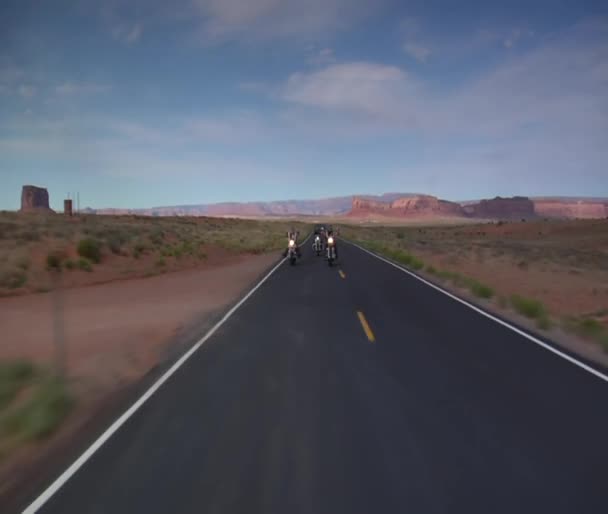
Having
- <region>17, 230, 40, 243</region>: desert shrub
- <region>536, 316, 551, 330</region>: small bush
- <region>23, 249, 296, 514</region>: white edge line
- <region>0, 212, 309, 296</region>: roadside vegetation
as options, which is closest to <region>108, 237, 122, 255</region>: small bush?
<region>0, 212, 309, 296</region>: roadside vegetation

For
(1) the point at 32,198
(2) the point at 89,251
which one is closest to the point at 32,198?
(1) the point at 32,198

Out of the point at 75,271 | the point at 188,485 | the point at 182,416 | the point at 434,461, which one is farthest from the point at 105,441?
the point at 75,271

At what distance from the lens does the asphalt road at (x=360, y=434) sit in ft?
14.4

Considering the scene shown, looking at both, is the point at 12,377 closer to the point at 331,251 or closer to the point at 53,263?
the point at 53,263

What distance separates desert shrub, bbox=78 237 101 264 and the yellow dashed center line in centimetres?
1654

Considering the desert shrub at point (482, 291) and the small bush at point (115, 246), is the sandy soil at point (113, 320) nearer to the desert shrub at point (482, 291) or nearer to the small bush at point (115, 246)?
the small bush at point (115, 246)

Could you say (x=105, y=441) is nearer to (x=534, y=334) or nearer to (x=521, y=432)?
(x=521, y=432)

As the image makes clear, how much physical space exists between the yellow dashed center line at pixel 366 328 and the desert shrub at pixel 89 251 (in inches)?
651

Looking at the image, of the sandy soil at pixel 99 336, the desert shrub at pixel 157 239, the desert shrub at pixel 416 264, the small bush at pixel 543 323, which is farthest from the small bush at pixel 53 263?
the small bush at pixel 543 323

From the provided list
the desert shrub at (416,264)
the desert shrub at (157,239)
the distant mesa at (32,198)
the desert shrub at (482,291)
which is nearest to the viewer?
the desert shrub at (482,291)

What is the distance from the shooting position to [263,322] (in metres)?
12.5

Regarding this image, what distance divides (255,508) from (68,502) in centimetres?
149

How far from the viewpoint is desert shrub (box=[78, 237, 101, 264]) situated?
25500 mm

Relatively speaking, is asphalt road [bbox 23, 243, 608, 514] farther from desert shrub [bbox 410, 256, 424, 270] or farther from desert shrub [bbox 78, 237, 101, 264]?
desert shrub [bbox 78, 237, 101, 264]
